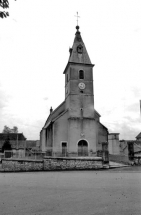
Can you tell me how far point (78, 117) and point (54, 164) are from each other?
11199 mm

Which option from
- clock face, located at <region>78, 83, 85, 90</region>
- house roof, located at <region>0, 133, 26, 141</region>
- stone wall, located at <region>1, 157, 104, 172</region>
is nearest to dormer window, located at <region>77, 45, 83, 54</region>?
clock face, located at <region>78, 83, 85, 90</region>

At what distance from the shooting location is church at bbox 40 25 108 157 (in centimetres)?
3272

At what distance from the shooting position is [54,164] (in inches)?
934

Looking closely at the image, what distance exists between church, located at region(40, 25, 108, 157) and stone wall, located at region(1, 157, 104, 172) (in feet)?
21.2

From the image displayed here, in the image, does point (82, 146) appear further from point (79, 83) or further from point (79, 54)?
point (79, 54)

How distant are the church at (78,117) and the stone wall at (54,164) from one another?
6.46m

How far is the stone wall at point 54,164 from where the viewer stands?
2352 centimetres

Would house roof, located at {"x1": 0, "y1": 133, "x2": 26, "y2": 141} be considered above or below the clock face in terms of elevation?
below

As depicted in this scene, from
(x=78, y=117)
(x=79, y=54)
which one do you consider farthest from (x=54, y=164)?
(x=79, y=54)

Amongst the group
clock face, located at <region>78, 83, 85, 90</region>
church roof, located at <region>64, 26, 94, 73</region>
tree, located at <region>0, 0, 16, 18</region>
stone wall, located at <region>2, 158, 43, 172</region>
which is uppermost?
church roof, located at <region>64, 26, 94, 73</region>

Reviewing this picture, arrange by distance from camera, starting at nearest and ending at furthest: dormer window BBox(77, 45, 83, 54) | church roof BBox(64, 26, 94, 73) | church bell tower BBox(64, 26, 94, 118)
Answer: church bell tower BBox(64, 26, 94, 118) < church roof BBox(64, 26, 94, 73) < dormer window BBox(77, 45, 83, 54)

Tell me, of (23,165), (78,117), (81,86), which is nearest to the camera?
(23,165)

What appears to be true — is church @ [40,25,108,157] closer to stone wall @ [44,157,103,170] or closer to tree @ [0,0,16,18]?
stone wall @ [44,157,103,170]

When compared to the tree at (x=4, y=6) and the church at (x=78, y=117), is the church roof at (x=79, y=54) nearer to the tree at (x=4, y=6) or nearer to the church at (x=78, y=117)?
the church at (x=78, y=117)
